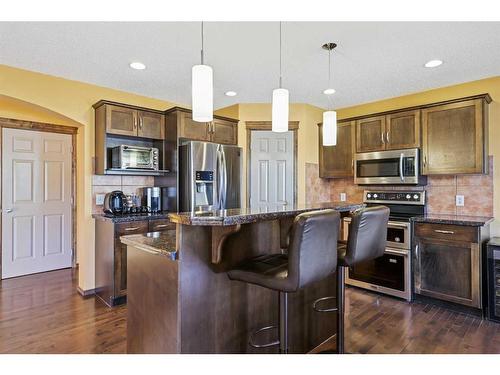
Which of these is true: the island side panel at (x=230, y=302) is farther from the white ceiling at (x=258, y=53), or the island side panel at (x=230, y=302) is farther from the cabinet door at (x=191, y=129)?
the cabinet door at (x=191, y=129)

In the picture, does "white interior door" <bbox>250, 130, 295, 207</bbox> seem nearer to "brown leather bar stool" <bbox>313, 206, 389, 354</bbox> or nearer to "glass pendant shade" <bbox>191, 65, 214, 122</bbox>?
"brown leather bar stool" <bbox>313, 206, 389, 354</bbox>

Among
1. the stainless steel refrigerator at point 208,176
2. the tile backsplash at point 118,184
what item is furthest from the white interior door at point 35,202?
the stainless steel refrigerator at point 208,176

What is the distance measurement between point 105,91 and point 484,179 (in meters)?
4.46

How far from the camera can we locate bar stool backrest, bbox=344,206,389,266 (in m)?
1.75

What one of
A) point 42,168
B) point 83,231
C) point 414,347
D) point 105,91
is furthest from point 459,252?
point 42,168

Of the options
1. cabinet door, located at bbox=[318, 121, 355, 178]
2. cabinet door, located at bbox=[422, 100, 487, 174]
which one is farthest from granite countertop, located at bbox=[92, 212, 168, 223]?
cabinet door, located at bbox=[422, 100, 487, 174]

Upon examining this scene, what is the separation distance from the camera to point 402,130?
358cm

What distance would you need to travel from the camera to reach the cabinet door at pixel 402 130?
136 inches

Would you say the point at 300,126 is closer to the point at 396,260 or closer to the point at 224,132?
the point at 224,132

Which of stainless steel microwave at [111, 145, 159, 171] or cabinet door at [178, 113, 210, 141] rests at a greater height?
cabinet door at [178, 113, 210, 141]

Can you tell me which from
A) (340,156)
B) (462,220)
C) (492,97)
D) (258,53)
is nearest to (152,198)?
(258,53)

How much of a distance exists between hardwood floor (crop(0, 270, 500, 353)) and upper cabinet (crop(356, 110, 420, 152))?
1.81 meters

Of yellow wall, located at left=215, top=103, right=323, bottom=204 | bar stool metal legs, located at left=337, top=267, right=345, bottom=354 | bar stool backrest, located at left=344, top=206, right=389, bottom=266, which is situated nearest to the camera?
bar stool backrest, located at left=344, top=206, right=389, bottom=266
